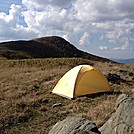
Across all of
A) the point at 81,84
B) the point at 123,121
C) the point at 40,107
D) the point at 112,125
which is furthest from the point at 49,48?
the point at 123,121

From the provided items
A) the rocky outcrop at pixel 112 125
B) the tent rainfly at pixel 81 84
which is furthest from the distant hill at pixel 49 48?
the rocky outcrop at pixel 112 125

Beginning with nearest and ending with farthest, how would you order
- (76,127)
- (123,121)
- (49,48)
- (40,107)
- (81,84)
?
(123,121)
(76,127)
(40,107)
(81,84)
(49,48)

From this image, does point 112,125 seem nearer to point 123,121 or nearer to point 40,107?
point 123,121

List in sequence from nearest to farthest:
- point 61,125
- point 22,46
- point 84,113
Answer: point 61,125 → point 84,113 → point 22,46

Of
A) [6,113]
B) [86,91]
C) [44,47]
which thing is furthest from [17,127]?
[44,47]

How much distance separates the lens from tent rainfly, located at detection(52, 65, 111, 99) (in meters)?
21.5

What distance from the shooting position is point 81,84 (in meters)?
21.8

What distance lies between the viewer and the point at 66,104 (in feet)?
63.2

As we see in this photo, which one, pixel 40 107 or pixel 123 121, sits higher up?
pixel 123 121

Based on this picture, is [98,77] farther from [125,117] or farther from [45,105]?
[125,117]

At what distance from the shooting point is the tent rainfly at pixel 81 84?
70.6 feet

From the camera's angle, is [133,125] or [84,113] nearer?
[133,125]

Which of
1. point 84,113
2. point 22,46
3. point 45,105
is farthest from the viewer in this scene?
point 22,46

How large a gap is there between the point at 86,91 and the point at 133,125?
471 inches
